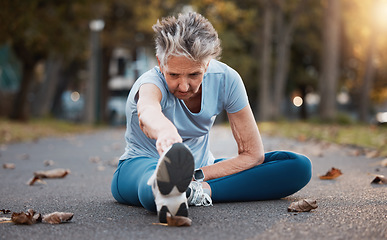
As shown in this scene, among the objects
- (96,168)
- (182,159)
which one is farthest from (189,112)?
(96,168)

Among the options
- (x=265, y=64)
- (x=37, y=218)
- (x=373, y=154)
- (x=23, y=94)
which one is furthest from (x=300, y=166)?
(x=265, y=64)

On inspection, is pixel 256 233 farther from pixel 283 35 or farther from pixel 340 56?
pixel 340 56

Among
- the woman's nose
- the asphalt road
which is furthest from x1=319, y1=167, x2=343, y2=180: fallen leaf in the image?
the woman's nose

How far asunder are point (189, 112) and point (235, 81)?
1.26 feet

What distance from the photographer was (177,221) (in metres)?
3.04

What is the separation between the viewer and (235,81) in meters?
3.75

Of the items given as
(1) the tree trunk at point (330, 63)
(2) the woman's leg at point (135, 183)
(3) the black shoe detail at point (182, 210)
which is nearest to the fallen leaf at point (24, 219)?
(2) the woman's leg at point (135, 183)

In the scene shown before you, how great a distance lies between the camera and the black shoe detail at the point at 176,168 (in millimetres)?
2760

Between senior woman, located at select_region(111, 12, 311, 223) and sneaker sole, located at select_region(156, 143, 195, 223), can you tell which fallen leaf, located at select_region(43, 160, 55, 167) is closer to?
senior woman, located at select_region(111, 12, 311, 223)

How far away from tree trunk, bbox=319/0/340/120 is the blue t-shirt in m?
16.8

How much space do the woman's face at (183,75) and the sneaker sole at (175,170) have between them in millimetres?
602

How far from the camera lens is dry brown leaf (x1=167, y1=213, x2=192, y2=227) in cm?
303

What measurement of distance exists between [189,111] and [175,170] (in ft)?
3.01

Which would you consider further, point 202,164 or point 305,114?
point 305,114
